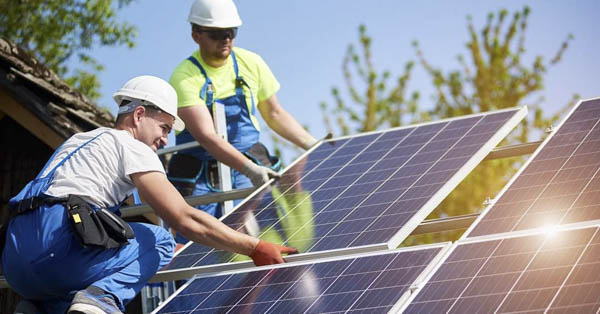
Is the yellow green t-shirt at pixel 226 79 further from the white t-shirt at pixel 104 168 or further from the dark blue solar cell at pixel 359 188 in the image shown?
the white t-shirt at pixel 104 168

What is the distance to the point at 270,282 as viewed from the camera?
A: 6.51m

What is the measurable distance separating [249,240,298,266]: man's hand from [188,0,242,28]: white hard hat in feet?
10.9

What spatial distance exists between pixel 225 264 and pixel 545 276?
8.02ft

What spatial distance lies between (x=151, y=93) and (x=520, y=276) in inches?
103

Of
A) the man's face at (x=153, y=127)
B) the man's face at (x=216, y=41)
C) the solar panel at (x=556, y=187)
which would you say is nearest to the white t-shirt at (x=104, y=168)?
the man's face at (x=153, y=127)

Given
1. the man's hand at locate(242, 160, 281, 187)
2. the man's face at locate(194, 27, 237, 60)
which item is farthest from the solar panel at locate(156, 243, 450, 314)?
the man's face at locate(194, 27, 237, 60)

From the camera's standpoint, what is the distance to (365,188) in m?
8.05

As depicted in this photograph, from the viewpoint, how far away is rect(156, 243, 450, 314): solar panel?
19.5 feet

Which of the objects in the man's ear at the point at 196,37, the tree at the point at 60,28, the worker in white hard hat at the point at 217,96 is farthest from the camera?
the tree at the point at 60,28

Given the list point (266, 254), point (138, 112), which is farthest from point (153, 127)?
point (266, 254)

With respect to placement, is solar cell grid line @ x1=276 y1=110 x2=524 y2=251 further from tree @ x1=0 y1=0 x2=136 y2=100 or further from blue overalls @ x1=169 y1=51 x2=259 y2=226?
tree @ x1=0 y1=0 x2=136 y2=100

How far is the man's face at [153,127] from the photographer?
659 cm

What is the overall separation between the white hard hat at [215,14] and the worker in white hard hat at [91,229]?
3.19m

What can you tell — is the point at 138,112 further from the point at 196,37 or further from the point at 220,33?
the point at 196,37
